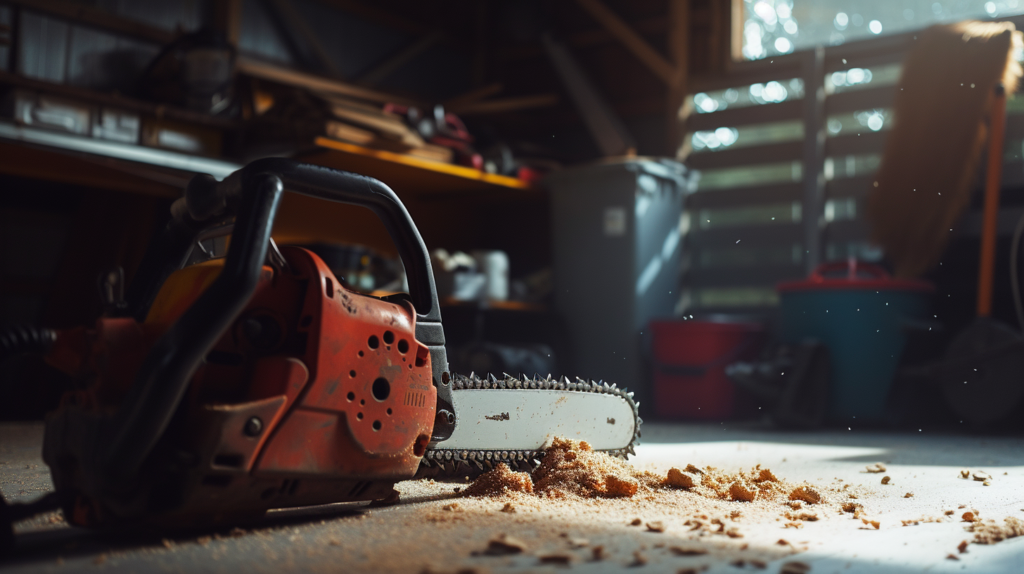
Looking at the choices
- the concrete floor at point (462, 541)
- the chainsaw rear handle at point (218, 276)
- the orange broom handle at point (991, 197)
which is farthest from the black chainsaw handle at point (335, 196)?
the orange broom handle at point (991, 197)

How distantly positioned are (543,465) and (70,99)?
3.82m

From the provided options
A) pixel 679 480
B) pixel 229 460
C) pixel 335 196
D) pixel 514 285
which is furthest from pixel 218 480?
pixel 514 285

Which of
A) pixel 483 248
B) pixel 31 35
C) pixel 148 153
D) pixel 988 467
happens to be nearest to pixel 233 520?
pixel 988 467

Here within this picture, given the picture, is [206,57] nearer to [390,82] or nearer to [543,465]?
[390,82]

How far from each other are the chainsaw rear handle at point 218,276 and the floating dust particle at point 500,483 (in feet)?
1.28

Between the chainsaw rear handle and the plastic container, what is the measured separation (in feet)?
12.2

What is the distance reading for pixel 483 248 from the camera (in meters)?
7.35

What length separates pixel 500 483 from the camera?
76.9 inches

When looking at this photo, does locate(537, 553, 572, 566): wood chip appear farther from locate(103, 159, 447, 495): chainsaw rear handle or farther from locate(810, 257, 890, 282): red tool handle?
locate(810, 257, 890, 282): red tool handle

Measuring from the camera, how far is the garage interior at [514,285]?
1404mm

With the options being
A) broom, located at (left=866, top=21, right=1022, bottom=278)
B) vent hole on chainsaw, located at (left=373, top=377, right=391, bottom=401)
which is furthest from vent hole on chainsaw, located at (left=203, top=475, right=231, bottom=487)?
broom, located at (left=866, top=21, right=1022, bottom=278)

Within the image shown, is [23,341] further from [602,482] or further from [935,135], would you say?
[935,135]

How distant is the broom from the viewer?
4.75m

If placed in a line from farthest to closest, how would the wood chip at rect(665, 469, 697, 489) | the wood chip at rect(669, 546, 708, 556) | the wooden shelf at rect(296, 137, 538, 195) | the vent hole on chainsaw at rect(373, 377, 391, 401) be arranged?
the wooden shelf at rect(296, 137, 538, 195), the wood chip at rect(665, 469, 697, 489), the vent hole on chainsaw at rect(373, 377, 391, 401), the wood chip at rect(669, 546, 708, 556)
